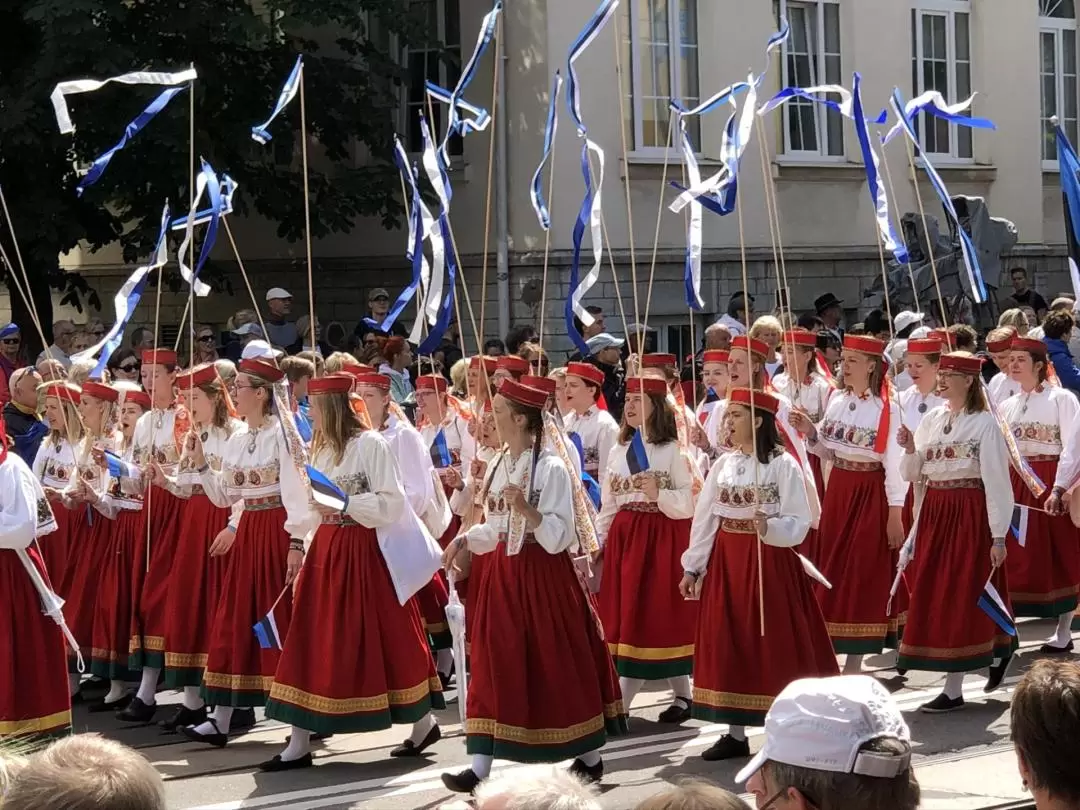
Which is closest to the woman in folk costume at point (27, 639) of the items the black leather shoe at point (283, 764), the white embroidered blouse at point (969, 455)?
the black leather shoe at point (283, 764)

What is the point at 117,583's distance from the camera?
1027cm

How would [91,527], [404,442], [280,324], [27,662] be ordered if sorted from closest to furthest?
1. [27,662]
2. [404,442]
3. [91,527]
4. [280,324]

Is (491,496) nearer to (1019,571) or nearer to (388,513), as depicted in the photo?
(388,513)

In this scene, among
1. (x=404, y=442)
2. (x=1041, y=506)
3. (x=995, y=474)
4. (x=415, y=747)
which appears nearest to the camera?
(x=415, y=747)

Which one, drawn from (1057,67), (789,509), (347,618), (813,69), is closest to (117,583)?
(347,618)

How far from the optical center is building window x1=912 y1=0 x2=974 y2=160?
2398 centimetres

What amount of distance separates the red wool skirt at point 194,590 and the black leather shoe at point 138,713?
181 millimetres

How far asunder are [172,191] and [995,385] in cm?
936

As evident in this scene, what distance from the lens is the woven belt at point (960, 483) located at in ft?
31.8

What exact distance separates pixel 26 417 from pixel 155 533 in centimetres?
183

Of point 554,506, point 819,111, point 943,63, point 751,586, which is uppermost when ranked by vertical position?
point 943,63

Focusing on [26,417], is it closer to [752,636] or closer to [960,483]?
[752,636]

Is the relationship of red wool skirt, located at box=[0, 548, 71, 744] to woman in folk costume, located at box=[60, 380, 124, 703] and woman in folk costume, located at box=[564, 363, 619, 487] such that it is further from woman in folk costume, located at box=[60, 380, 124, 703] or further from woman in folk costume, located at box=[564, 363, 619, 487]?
woman in folk costume, located at box=[564, 363, 619, 487]

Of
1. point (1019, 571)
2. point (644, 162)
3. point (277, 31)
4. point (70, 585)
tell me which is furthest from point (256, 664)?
point (644, 162)
